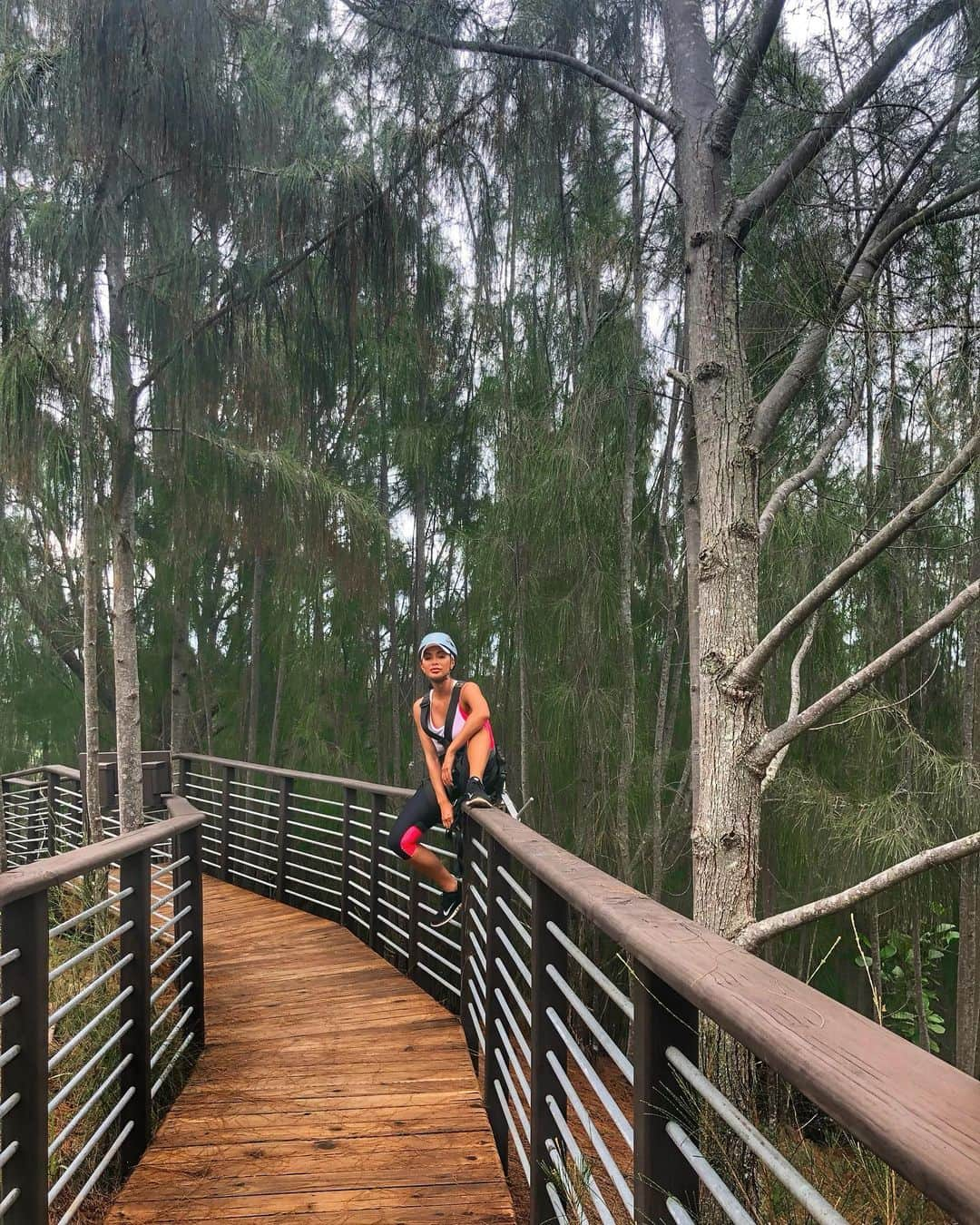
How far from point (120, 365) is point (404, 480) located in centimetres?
461

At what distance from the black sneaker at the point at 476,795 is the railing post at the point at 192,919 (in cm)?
100

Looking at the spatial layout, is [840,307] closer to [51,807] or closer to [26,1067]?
[26,1067]

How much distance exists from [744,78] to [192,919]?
3746mm

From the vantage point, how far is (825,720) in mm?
7062

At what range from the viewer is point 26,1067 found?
174 cm

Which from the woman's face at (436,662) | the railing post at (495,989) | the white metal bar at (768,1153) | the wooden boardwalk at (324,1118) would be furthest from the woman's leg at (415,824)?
the white metal bar at (768,1153)

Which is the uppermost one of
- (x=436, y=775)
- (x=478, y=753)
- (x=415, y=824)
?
(x=478, y=753)

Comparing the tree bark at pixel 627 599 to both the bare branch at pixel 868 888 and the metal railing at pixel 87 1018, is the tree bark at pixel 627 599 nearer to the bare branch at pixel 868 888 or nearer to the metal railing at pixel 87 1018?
the metal railing at pixel 87 1018

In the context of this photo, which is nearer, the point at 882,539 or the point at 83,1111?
the point at 83,1111

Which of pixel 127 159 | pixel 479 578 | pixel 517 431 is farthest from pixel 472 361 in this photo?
pixel 127 159

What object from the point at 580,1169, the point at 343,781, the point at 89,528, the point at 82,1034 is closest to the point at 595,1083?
the point at 580,1169

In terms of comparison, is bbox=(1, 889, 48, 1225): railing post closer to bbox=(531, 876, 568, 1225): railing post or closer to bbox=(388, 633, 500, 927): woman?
bbox=(531, 876, 568, 1225): railing post

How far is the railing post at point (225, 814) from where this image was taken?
7.00m

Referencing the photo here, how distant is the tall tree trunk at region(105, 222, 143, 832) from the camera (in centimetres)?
468
